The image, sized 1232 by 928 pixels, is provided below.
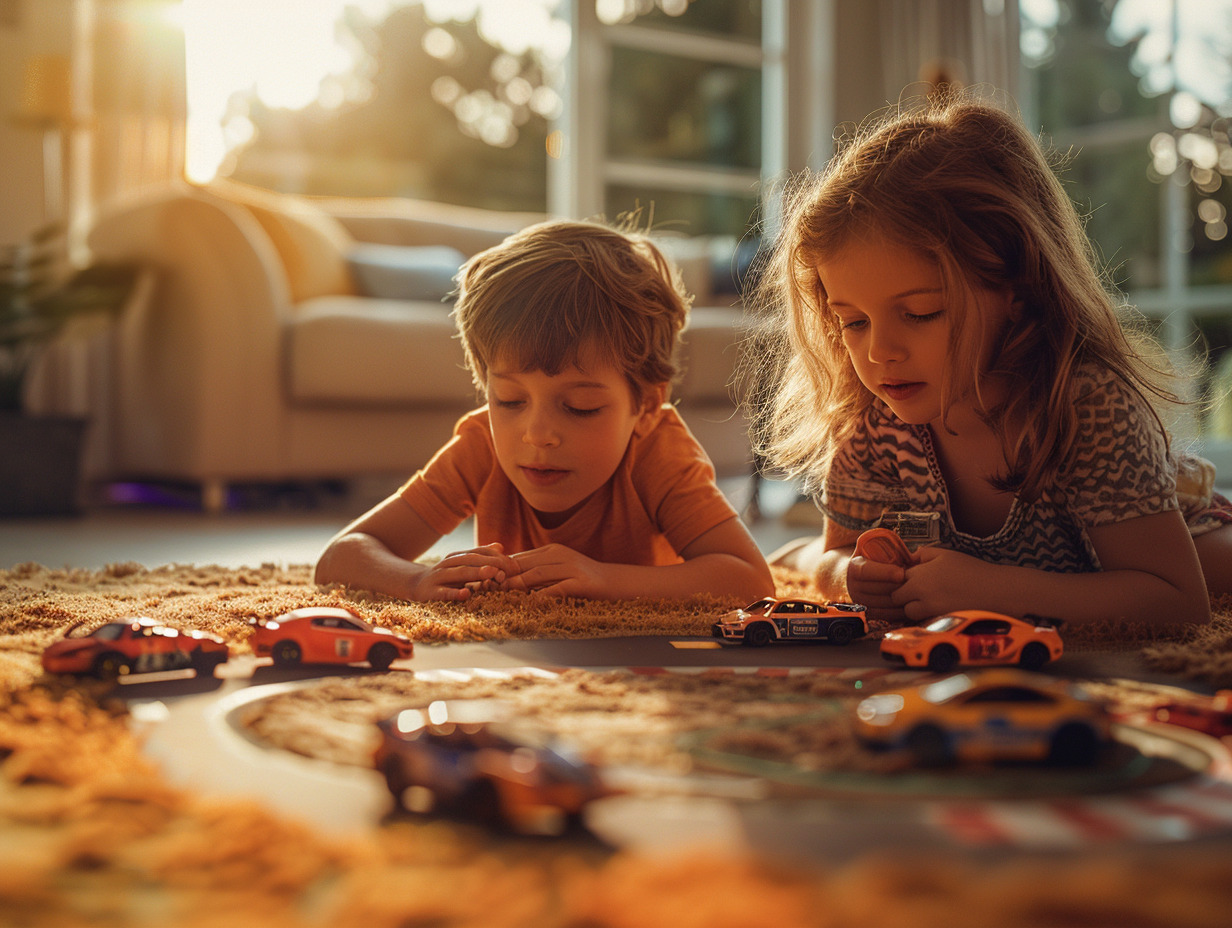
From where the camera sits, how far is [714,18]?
409cm

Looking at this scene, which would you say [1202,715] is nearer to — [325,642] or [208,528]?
[325,642]

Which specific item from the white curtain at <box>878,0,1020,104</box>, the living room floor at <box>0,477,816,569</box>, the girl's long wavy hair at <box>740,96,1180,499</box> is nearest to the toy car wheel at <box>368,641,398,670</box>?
the girl's long wavy hair at <box>740,96,1180,499</box>

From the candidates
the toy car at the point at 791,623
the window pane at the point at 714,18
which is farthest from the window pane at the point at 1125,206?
the toy car at the point at 791,623

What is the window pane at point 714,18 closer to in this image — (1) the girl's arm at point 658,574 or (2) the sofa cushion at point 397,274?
(2) the sofa cushion at point 397,274

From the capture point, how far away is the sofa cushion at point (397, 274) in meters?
3.21

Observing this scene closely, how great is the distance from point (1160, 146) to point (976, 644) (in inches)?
138

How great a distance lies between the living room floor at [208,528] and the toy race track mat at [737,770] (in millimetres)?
931

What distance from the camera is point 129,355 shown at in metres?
3.04

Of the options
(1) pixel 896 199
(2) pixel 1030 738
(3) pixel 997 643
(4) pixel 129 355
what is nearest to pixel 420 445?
(4) pixel 129 355

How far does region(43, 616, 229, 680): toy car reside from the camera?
0.76 meters

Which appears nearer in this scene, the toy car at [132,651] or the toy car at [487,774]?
the toy car at [487,774]

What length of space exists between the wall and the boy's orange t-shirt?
2.56m

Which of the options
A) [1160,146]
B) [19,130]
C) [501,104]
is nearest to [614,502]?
[19,130]

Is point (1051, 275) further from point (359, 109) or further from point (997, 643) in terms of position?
point (359, 109)
